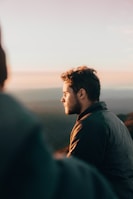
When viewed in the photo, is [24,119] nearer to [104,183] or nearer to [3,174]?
[3,174]

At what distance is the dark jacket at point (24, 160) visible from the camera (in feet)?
2.49

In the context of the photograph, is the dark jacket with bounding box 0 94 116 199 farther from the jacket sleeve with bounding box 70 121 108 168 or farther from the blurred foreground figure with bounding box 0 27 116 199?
the jacket sleeve with bounding box 70 121 108 168

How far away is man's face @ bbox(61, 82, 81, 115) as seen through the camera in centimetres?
411

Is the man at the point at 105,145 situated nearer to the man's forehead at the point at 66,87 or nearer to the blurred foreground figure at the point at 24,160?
the man's forehead at the point at 66,87

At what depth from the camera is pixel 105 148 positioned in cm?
361

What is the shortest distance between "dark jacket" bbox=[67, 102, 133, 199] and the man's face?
14.5 inches

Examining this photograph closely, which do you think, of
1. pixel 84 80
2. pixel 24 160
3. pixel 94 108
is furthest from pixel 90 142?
pixel 24 160

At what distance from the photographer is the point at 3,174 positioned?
75 cm

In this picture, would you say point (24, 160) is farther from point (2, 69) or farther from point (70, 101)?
point (70, 101)

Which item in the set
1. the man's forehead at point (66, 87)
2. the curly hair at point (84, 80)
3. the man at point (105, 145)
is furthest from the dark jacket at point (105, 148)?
the man's forehead at point (66, 87)

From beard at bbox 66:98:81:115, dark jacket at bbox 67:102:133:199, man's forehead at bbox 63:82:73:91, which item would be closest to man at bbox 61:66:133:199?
dark jacket at bbox 67:102:133:199

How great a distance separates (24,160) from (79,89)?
3502mm

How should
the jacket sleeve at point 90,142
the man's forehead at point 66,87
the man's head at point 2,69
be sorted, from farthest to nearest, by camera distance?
the man's forehead at point 66,87 < the jacket sleeve at point 90,142 < the man's head at point 2,69

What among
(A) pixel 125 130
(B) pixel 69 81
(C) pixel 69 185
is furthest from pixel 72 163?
(B) pixel 69 81
